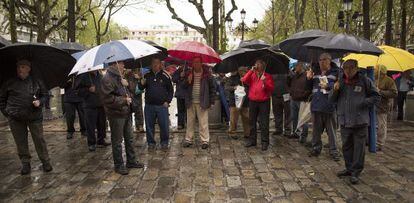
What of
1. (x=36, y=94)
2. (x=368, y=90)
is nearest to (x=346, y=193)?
(x=368, y=90)

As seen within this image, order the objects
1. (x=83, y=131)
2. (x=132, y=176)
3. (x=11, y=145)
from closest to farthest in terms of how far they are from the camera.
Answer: (x=132, y=176) < (x=11, y=145) < (x=83, y=131)

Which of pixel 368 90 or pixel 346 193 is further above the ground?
pixel 368 90

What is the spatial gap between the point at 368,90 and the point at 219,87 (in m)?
4.38

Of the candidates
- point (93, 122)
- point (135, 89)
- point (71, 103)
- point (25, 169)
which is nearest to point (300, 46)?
point (135, 89)

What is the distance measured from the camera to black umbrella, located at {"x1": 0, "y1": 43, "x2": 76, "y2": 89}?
5871 millimetres

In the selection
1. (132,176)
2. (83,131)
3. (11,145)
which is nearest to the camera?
(132,176)

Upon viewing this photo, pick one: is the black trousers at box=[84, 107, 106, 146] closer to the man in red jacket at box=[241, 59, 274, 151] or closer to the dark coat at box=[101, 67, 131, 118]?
the dark coat at box=[101, 67, 131, 118]

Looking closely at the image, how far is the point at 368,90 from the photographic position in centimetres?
575

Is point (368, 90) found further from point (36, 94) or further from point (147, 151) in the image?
point (36, 94)

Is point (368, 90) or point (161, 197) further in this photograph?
point (368, 90)

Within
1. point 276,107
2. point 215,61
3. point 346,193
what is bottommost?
point 346,193

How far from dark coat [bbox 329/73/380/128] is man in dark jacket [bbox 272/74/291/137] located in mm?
3103

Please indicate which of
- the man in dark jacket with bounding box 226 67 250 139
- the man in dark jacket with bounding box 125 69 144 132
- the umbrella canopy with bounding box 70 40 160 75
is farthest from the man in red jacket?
the umbrella canopy with bounding box 70 40 160 75

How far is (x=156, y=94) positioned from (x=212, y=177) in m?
2.26
